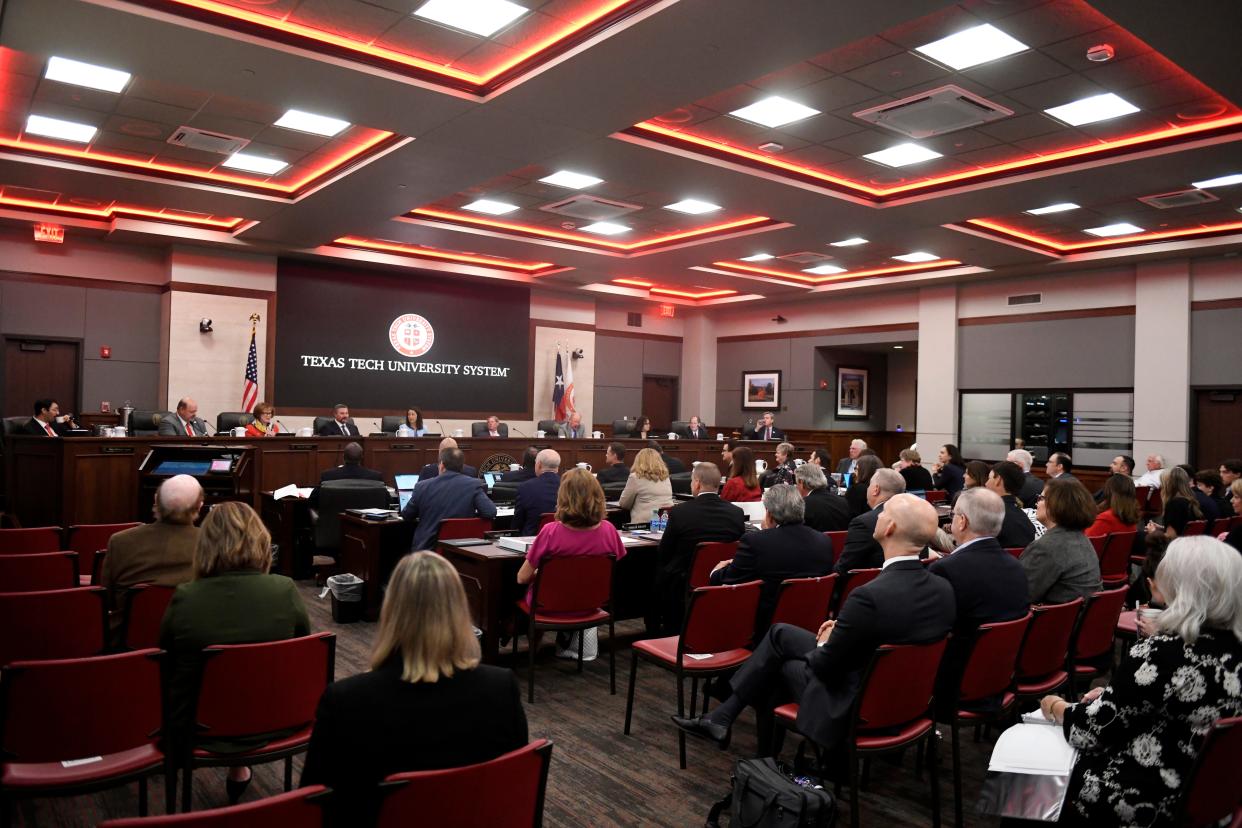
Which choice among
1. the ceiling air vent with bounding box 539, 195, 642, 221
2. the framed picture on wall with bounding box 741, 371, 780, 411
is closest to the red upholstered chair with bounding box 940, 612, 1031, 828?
the ceiling air vent with bounding box 539, 195, 642, 221

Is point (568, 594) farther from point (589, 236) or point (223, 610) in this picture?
point (589, 236)

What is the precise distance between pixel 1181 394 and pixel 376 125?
431 inches

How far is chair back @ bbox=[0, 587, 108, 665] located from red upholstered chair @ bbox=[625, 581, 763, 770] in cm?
225

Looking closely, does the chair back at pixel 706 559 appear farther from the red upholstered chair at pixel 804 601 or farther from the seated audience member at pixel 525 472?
the seated audience member at pixel 525 472

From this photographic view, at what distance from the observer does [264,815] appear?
4.94 ft

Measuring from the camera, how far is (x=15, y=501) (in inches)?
328

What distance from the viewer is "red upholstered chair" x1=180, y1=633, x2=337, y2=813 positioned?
2.57 m

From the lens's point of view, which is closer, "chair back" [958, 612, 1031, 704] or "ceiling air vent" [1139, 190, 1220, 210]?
"chair back" [958, 612, 1031, 704]

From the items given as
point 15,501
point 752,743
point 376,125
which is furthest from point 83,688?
point 15,501

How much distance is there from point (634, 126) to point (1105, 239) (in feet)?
25.6

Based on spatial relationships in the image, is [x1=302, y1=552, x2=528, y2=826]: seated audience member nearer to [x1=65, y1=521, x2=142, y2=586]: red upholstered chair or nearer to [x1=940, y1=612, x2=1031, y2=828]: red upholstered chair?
[x1=940, y1=612, x2=1031, y2=828]: red upholstered chair

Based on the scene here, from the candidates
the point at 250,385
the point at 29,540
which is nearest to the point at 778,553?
the point at 29,540

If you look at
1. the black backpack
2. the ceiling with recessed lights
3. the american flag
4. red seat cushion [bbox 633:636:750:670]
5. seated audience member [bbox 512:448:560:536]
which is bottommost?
the black backpack

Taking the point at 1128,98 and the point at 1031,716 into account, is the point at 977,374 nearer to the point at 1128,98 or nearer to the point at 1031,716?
the point at 1128,98
